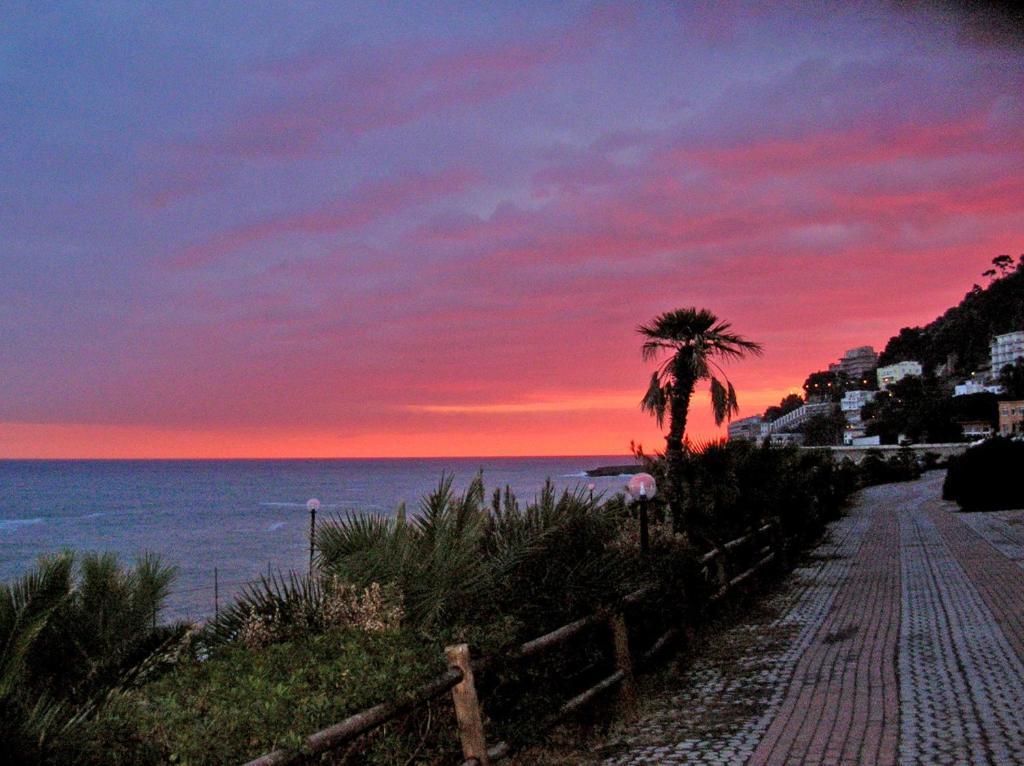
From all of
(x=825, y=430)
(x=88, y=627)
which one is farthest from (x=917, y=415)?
(x=88, y=627)

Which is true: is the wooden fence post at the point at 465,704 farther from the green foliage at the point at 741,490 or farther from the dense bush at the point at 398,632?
the green foliage at the point at 741,490

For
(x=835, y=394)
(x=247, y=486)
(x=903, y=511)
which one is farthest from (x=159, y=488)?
(x=835, y=394)

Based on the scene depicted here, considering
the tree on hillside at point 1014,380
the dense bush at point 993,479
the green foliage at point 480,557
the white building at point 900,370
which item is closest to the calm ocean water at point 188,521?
the green foliage at point 480,557

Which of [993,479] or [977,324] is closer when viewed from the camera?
[993,479]

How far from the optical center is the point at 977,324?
16062cm

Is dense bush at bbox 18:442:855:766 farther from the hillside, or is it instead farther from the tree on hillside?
the hillside

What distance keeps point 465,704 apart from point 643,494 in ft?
13.9

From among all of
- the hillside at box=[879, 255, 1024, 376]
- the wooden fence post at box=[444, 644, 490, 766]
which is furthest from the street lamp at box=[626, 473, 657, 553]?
the hillside at box=[879, 255, 1024, 376]

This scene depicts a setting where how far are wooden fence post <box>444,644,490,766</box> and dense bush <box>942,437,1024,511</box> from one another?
28744 mm

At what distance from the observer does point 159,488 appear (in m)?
111

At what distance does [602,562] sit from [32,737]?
4.45 meters

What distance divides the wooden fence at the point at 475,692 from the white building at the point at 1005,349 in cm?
14448

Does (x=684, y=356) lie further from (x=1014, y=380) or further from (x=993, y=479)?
(x=1014, y=380)

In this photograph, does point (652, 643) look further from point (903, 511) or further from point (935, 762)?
point (903, 511)
